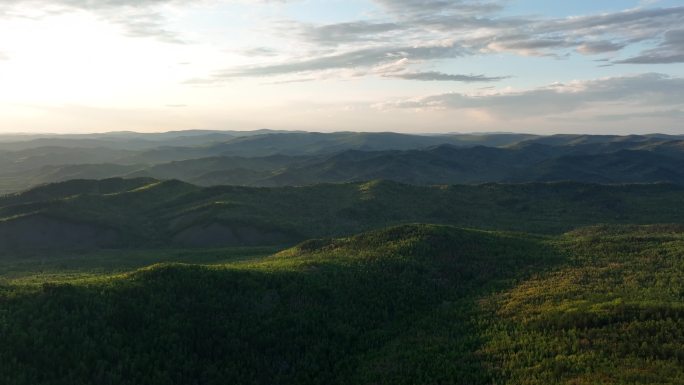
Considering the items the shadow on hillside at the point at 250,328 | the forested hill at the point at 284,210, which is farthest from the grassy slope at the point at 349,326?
the forested hill at the point at 284,210

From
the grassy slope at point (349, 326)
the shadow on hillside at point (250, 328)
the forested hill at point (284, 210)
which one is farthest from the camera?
the forested hill at point (284, 210)

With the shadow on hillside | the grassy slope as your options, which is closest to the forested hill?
the grassy slope

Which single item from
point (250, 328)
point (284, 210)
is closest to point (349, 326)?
point (250, 328)

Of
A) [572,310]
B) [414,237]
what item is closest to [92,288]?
[572,310]

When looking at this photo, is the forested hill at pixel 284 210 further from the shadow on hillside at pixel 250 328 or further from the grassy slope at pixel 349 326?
the shadow on hillside at pixel 250 328

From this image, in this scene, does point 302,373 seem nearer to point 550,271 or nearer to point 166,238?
point 550,271

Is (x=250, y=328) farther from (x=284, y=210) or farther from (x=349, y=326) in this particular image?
(x=284, y=210)

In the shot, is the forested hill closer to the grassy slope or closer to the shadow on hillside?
the grassy slope
